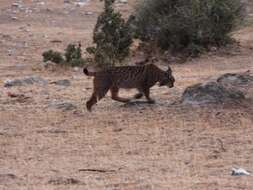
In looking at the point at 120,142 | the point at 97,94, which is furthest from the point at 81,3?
the point at 120,142

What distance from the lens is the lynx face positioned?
12195mm

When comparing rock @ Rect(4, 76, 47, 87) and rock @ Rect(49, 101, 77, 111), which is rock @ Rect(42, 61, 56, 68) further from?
rock @ Rect(49, 101, 77, 111)

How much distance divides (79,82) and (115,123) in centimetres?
424

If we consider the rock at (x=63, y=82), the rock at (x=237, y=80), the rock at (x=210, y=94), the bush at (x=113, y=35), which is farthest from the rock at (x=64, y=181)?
the bush at (x=113, y=35)

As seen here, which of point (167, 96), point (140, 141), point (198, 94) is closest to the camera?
point (140, 141)

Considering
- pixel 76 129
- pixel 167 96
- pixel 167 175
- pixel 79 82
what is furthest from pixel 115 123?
pixel 79 82

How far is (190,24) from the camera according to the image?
777 inches

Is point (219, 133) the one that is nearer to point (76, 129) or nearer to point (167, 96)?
point (76, 129)

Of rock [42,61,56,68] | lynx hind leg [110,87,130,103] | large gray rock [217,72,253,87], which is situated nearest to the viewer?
lynx hind leg [110,87,130,103]

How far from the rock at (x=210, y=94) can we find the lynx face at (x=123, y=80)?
25.1 inches

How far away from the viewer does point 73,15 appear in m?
29.2

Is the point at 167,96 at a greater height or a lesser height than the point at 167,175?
lesser

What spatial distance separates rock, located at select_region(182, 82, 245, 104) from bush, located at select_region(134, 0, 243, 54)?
7.23 m

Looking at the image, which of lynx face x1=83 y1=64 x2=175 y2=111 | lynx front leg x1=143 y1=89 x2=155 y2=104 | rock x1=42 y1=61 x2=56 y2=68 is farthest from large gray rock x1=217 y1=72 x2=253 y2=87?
rock x1=42 y1=61 x2=56 y2=68
